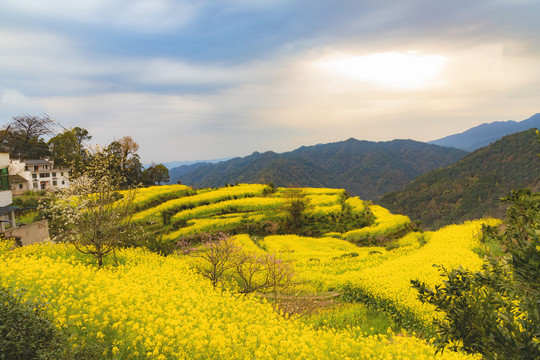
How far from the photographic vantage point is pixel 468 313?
4.27 m

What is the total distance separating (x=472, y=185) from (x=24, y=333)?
18535cm

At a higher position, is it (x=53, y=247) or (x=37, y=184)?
(x=37, y=184)

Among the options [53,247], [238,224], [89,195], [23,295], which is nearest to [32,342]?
[23,295]

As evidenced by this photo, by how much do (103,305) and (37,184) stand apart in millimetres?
70313

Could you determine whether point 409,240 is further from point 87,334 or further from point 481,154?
point 481,154

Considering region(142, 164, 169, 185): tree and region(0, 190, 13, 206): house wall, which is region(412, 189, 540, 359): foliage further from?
region(142, 164, 169, 185): tree

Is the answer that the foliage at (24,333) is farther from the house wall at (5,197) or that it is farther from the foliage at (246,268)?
the house wall at (5,197)

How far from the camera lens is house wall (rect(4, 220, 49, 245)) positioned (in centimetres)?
2302

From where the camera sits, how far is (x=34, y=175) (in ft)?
203

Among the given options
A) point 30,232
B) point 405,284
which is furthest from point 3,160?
point 405,284

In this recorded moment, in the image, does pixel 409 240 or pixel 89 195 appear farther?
pixel 409 240

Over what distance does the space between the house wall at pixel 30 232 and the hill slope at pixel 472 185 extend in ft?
458

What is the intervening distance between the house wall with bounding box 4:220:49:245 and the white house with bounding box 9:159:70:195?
3205 centimetres

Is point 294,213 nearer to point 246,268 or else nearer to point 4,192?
point 246,268
